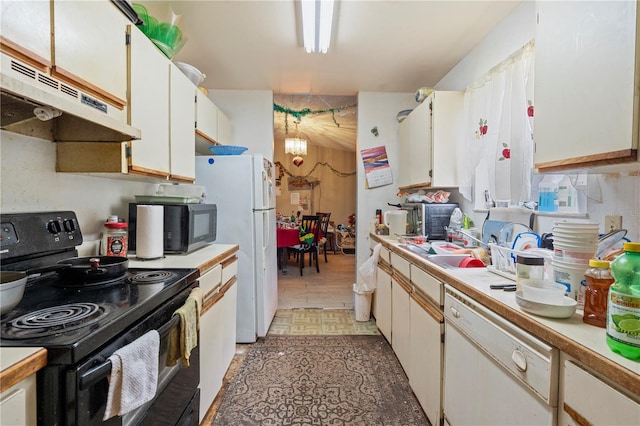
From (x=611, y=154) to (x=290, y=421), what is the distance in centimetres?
188

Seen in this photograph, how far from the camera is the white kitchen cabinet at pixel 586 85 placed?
852 millimetres

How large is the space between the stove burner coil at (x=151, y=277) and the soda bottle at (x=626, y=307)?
1.42m

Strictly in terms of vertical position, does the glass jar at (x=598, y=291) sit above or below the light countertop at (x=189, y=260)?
above

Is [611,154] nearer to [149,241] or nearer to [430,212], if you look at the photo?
[430,212]

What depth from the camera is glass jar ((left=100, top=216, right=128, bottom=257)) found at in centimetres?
149

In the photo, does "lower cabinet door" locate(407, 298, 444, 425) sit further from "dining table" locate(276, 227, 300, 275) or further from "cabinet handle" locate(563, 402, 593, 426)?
"dining table" locate(276, 227, 300, 275)

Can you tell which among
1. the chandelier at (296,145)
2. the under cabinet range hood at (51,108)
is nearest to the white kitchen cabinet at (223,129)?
the under cabinet range hood at (51,108)

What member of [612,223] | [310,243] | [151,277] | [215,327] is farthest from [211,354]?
[310,243]

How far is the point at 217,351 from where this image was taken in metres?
1.75

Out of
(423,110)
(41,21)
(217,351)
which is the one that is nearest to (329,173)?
(423,110)

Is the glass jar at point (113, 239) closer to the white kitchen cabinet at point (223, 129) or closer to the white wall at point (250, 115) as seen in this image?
the white kitchen cabinet at point (223, 129)

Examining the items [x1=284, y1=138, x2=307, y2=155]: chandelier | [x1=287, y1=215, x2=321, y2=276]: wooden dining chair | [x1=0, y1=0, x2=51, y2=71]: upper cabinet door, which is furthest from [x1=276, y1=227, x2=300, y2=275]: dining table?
[x1=0, y1=0, x2=51, y2=71]: upper cabinet door

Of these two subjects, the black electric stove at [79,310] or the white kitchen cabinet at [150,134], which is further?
the white kitchen cabinet at [150,134]

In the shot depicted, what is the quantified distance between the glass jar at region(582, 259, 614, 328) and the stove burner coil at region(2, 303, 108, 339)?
136 cm
